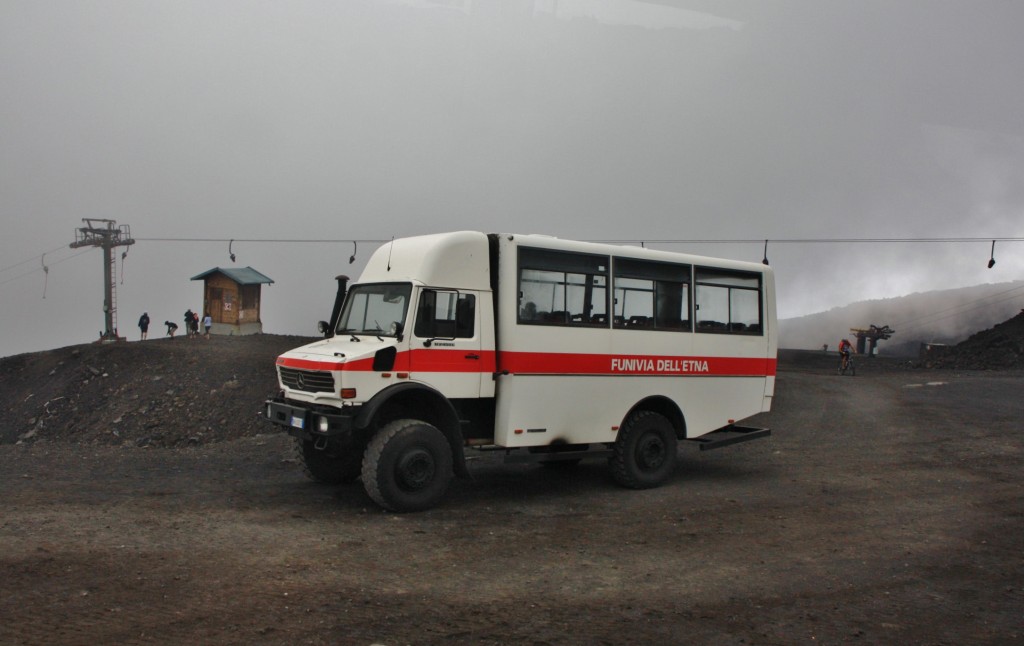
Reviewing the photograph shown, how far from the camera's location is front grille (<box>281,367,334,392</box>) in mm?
9193

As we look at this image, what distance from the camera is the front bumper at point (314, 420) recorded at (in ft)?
29.6

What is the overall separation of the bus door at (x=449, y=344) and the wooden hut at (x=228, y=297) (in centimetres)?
3180

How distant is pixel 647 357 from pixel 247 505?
6.24m

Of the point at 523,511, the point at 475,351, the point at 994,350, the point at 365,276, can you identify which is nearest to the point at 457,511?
the point at 523,511

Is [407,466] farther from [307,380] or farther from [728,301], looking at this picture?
[728,301]

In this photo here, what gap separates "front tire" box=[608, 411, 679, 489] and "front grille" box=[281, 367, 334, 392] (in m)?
4.63

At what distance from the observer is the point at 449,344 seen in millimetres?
9711

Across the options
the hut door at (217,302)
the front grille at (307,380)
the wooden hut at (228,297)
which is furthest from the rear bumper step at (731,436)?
the hut door at (217,302)

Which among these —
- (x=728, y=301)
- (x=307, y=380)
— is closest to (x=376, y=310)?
(x=307, y=380)

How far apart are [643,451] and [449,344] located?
3.80 metres

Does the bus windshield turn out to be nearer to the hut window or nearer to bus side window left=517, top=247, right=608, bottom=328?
bus side window left=517, top=247, right=608, bottom=328

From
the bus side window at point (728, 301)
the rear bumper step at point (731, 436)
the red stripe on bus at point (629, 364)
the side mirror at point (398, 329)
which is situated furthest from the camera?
the rear bumper step at point (731, 436)

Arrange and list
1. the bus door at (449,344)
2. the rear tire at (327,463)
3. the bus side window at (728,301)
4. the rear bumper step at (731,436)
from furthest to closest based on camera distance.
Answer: the rear bumper step at (731,436)
the bus side window at (728,301)
the rear tire at (327,463)
the bus door at (449,344)

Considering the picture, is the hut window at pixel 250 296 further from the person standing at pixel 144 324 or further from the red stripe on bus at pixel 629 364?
the red stripe on bus at pixel 629 364
